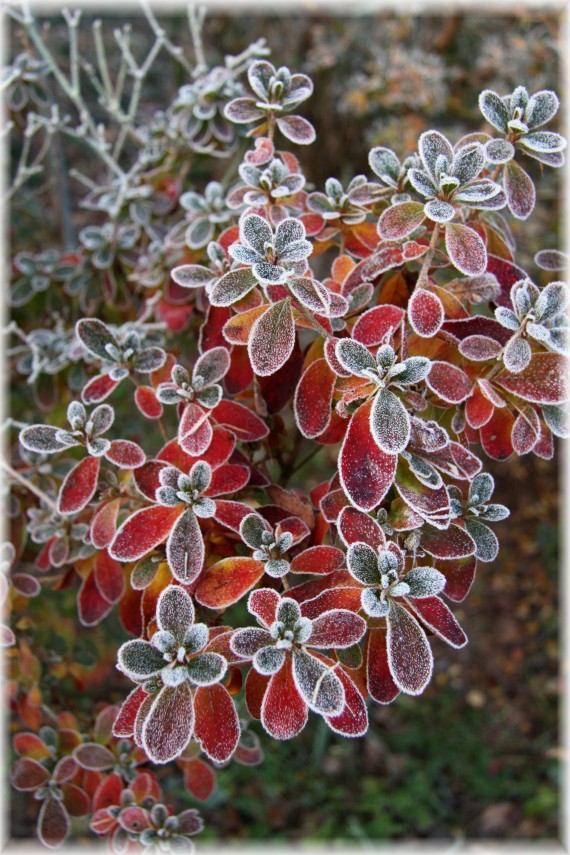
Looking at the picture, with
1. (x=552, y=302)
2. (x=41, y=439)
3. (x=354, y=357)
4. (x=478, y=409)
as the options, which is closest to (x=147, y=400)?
(x=41, y=439)

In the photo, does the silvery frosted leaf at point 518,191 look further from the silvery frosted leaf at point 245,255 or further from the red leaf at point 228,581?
the red leaf at point 228,581

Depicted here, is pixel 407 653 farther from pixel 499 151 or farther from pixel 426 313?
pixel 499 151

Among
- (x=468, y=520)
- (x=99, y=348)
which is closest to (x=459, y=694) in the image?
(x=468, y=520)

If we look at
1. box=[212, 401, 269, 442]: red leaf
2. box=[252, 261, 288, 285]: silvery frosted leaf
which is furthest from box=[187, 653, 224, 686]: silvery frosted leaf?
box=[252, 261, 288, 285]: silvery frosted leaf

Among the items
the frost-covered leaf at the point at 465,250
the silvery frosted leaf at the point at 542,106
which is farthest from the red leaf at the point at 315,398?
the silvery frosted leaf at the point at 542,106

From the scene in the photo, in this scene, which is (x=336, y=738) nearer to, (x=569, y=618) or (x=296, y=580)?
(x=296, y=580)

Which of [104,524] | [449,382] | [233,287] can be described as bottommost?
[104,524]

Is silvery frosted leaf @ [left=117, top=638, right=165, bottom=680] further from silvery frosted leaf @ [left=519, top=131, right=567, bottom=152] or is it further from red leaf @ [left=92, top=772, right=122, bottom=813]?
silvery frosted leaf @ [left=519, top=131, right=567, bottom=152]
